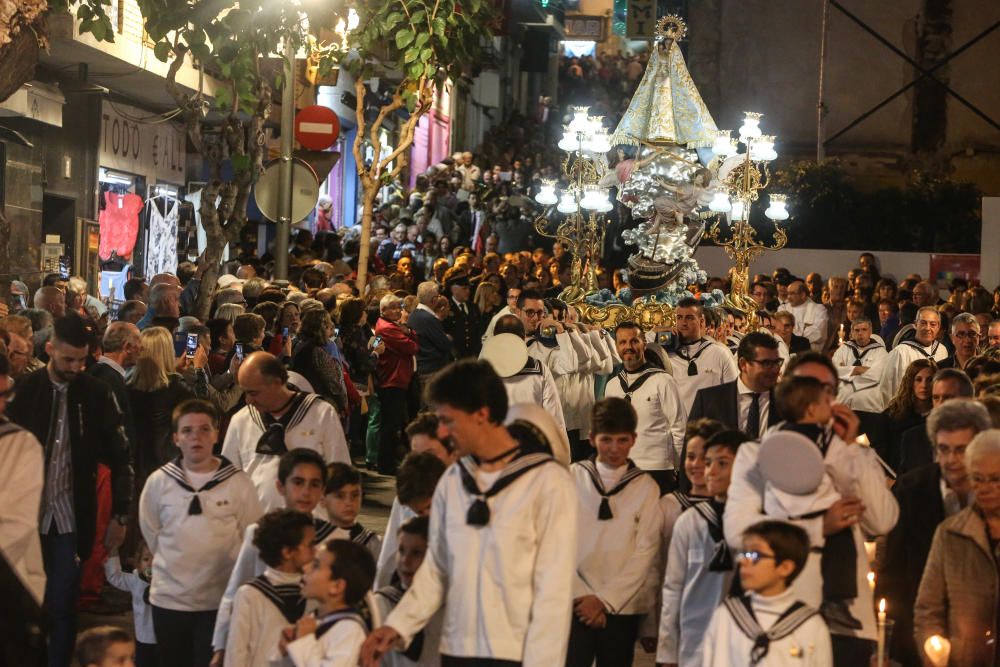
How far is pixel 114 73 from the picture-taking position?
19.6m

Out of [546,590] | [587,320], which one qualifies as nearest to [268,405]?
[546,590]

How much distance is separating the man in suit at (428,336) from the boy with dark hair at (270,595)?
10524 millimetres

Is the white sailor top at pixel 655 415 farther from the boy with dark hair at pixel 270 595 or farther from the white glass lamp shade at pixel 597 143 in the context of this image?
the white glass lamp shade at pixel 597 143

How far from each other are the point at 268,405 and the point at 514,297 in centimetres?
655

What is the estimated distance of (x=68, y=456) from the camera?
28.2 feet

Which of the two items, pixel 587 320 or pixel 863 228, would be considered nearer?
pixel 587 320

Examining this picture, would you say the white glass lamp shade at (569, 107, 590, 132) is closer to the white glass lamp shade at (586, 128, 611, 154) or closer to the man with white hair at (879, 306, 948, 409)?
the white glass lamp shade at (586, 128, 611, 154)

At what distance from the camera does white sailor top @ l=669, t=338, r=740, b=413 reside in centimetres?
1305

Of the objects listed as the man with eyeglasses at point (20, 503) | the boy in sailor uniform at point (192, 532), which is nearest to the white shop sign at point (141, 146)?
the boy in sailor uniform at point (192, 532)

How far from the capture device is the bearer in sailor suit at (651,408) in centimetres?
1108

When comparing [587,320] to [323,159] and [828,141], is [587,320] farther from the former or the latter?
[828,141]

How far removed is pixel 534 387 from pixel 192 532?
4.79 metres

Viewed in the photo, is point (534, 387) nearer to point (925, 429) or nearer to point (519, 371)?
point (519, 371)

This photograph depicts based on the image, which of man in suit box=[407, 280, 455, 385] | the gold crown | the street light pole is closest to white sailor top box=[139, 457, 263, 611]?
man in suit box=[407, 280, 455, 385]
